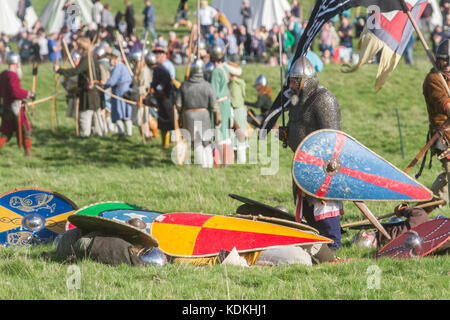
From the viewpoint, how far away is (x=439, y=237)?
5.89 metres

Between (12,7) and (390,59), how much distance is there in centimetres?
2562

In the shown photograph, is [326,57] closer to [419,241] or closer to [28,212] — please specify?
[28,212]

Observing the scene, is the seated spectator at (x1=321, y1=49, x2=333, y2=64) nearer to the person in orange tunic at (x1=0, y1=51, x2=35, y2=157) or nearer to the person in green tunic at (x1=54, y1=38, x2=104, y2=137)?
the person in green tunic at (x1=54, y1=38, x2=104, y2=137)

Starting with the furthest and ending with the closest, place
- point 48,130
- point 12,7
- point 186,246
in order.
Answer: point 12,7, point 48,130, point 186,246

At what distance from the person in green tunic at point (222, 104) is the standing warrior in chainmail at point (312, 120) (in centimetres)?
565

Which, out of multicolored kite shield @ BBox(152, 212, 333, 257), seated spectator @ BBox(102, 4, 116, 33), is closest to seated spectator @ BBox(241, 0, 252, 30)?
seated spectator @ BBox(102, 4, 116, 33)

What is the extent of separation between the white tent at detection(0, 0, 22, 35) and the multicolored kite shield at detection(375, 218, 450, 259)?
26058 mm

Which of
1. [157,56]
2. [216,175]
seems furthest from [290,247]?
[157,56]

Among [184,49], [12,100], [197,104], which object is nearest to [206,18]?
[184,49]

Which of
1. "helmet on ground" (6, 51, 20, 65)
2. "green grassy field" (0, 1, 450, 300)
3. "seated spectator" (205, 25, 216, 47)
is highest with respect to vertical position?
"helmet on ground" (6, 51, 20, 65)

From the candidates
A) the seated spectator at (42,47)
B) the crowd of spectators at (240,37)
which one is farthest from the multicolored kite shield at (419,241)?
the seated spectator at (42,47)

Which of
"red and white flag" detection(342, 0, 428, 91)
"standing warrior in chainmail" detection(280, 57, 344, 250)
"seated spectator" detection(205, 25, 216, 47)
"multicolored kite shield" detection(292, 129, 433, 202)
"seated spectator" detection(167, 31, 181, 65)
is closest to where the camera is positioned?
"multicolored kite shield" detection(292, 129, 433, 202)

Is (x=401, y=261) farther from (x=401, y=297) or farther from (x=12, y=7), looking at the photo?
(x=12, y=7)

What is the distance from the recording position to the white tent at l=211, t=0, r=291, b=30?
83.2 ft
